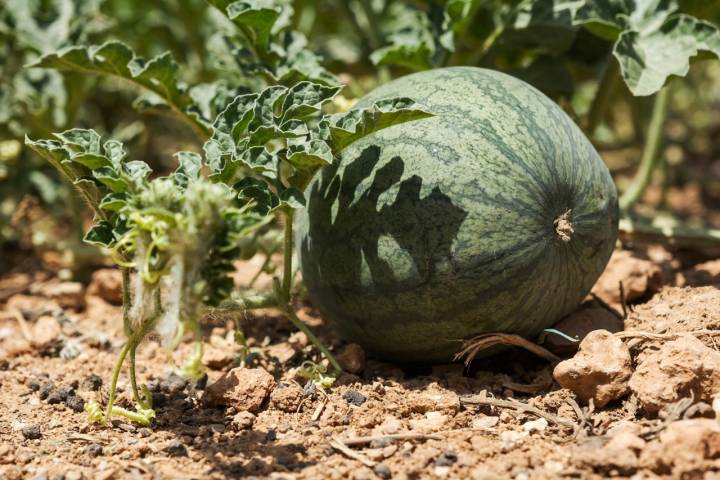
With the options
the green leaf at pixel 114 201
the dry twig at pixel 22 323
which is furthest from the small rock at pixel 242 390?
the dry twig at pixel 22 323

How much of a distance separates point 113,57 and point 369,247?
1.17 meters

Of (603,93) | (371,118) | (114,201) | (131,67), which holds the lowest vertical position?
(114,201)

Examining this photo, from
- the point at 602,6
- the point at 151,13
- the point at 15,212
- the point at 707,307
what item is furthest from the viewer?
the point at 151,13

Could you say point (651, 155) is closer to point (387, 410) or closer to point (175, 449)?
point (387, 410)

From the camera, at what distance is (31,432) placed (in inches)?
94.2

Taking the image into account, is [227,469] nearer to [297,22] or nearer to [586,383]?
[586,383]

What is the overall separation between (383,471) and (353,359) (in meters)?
0.66

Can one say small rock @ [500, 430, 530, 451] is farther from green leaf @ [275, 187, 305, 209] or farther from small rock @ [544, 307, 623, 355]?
green leaf @ [275, 187, 305, 209]

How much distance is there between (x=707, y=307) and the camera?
2678mm

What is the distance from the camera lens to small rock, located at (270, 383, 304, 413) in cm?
254

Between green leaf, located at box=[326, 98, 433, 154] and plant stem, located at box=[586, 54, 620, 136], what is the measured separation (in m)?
1.44

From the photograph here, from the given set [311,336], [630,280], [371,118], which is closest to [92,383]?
[311,336]

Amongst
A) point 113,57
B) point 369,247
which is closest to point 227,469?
point 369,247

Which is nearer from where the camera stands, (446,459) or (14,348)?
(446,459)
